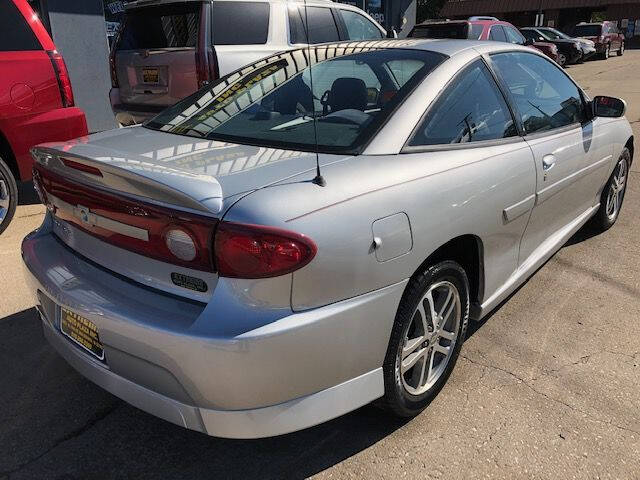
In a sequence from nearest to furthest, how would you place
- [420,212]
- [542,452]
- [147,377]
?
1. [147,377]
2. [420,212]
3. [542,452]

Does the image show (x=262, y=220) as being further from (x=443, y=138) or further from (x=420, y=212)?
(x=443, y=138)

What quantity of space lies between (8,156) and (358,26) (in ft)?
15.9

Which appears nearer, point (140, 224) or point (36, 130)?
point (140, 224)

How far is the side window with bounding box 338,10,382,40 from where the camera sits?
7597 millimetres

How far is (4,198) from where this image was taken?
4.63 m

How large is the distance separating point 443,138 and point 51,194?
1716 millimetres

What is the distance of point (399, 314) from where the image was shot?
7.34 feet

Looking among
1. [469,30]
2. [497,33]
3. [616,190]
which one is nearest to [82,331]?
[616,190]

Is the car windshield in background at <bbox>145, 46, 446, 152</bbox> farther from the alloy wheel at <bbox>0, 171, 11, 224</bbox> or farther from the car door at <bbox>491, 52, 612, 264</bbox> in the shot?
the alloy wheel at <bbox>0, 171, 11, 224</bbox>

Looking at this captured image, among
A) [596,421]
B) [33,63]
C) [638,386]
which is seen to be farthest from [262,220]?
[33,63]

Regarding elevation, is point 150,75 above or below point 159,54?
below

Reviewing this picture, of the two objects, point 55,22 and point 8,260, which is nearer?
point 8,260

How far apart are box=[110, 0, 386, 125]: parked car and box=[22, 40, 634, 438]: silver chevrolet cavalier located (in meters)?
2.95

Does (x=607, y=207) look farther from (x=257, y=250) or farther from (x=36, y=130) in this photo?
(x=36, y=130)
